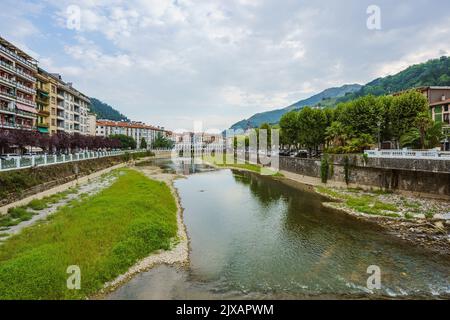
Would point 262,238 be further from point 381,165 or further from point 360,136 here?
point 360,136

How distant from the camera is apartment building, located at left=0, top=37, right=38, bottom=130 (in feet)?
160

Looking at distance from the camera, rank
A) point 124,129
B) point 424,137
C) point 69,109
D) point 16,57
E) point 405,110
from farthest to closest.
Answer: point 124,129
point 69,109
point 16,57
point 405,110
point 424,137

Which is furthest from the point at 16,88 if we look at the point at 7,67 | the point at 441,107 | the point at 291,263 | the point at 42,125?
the point at 441,107

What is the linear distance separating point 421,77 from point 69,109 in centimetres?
13242

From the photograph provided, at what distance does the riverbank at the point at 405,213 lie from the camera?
65.9ft

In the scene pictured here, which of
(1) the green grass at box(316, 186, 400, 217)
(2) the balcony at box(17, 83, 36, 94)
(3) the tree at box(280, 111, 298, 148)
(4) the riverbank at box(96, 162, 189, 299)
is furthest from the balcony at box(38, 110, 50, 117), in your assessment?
(1) the green grass at box(316, 186, 400, 217)

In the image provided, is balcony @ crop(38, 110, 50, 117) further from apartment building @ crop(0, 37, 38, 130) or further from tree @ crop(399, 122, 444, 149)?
tree @ crop(399, 122, 444, 149)

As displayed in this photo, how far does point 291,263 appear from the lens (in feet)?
53.2

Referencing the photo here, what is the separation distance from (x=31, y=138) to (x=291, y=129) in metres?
51.5

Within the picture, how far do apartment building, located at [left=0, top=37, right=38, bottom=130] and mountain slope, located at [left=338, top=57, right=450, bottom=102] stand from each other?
10194cm

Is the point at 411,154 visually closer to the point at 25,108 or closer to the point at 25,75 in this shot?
the point at 25,108

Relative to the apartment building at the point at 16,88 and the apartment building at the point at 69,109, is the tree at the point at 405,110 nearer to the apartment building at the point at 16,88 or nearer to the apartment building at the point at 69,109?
the apartment building at the point at 16,88

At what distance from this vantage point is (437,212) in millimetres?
25141
